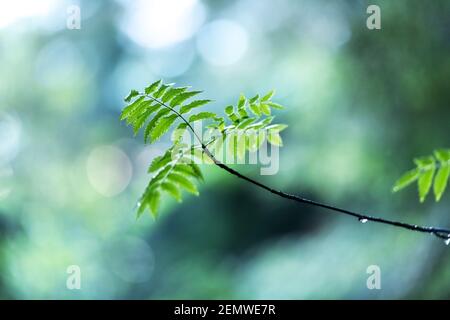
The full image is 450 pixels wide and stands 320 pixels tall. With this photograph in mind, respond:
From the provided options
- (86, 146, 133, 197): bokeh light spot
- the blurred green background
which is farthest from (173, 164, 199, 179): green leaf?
(86, 146, 133, 197): bokeh light spot

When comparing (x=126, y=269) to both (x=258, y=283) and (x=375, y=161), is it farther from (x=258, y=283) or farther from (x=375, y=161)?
(x=375, y=161)

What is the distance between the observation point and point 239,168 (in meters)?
5.50

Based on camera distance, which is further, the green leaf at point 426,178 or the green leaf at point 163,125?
the green leaf at point 163,125

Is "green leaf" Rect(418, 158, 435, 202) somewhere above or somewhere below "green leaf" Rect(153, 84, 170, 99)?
below

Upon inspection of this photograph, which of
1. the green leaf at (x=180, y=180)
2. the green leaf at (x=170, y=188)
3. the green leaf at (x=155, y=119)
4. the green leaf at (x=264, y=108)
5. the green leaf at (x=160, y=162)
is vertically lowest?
the green leaf at (x=170, y=188)

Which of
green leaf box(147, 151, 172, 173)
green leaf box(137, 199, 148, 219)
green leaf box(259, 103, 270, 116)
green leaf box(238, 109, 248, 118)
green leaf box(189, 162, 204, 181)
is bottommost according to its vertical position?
green leaf box(137, 199, 148, 219)

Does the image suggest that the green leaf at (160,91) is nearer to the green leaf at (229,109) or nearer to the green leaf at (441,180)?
the green leaf at (229,109)

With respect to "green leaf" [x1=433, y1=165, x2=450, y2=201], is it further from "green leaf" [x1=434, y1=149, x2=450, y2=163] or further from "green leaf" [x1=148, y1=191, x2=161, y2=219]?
"green leaf" [x1=148, y1=191, x2=161, y2=219]

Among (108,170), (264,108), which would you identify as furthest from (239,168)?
(264,108)

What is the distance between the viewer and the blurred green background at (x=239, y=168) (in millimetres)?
4039

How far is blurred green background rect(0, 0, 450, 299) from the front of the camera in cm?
404

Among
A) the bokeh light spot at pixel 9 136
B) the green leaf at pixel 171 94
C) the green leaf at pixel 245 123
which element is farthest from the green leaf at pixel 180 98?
the bokeh light spot at pixel 9 136

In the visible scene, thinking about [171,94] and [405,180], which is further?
[171,94]

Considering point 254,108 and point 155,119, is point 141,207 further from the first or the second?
point 254,108
